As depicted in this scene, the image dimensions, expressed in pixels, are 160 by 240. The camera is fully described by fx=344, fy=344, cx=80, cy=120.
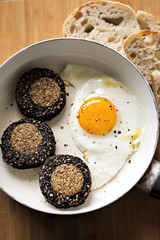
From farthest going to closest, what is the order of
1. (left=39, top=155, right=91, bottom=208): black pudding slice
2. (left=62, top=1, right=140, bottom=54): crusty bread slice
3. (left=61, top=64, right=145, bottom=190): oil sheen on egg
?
(left=62, top=1, right=140, bottom=54): crusty bread slice
(left=61, top=64, right=145, bottom=190): oil sheen on egg
(left=39, top=155, right=91, bottom=208): black pudding slice

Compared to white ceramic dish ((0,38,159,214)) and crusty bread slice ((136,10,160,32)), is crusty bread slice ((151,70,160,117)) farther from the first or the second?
crusty bread slice ((136,10,160,32))

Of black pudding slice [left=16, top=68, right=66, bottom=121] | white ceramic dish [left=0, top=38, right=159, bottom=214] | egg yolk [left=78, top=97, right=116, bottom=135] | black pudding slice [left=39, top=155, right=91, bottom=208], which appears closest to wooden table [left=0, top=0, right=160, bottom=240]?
white ceramic dish [left=0, top=38, right=159, bottom=214]

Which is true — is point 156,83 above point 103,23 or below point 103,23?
below

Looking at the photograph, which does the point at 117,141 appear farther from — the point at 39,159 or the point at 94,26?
the point at 94,26

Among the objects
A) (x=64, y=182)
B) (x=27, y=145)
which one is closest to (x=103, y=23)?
(x=27, y=145)

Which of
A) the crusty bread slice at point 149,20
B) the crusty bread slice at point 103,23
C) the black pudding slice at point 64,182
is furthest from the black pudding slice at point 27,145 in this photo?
the crusty bread slice at point 149,20

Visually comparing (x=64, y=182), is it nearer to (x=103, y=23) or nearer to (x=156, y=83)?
(x=156, y=83)
